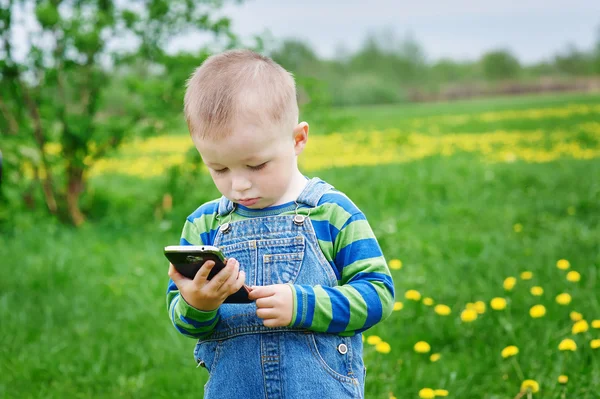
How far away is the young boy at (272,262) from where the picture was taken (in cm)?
143

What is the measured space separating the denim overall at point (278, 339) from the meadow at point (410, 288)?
3.04 feet

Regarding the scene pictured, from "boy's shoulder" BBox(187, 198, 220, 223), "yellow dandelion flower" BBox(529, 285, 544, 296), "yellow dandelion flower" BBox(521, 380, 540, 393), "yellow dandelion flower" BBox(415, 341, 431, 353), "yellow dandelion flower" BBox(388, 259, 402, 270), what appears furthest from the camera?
"yellow dandelion flower" BBox(388, 259, 402, 270)

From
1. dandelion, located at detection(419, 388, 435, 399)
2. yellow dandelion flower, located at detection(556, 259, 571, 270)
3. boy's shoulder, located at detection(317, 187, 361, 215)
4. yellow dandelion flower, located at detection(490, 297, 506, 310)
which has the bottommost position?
dandelion, located at detection(419, 388, 435, 399)

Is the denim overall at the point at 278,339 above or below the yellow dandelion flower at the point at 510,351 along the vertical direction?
above

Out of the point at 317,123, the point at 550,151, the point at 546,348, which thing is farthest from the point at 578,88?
the point at 546,348

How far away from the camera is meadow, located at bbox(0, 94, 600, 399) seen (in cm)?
262

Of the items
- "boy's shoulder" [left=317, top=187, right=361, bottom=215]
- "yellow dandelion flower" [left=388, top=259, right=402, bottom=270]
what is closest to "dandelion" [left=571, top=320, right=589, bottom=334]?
"yellow dandelion flower" [left=388, top=259, right=402, bottom=270]

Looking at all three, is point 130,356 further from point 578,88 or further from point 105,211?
point 578,88

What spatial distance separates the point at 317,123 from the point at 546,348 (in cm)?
329

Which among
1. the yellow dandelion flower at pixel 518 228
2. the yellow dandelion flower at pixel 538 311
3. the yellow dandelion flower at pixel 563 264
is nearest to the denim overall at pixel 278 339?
the yellow dandelion flower at pixel 538 311

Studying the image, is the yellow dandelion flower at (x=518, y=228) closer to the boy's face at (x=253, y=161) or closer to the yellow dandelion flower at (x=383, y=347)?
the yellow dandelion flower at (x=383, y=347)

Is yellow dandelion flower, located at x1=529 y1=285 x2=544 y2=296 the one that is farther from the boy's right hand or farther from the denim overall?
the boy's right hand

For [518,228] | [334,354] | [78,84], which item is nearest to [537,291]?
[518,228]

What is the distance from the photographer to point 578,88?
3750 cm
